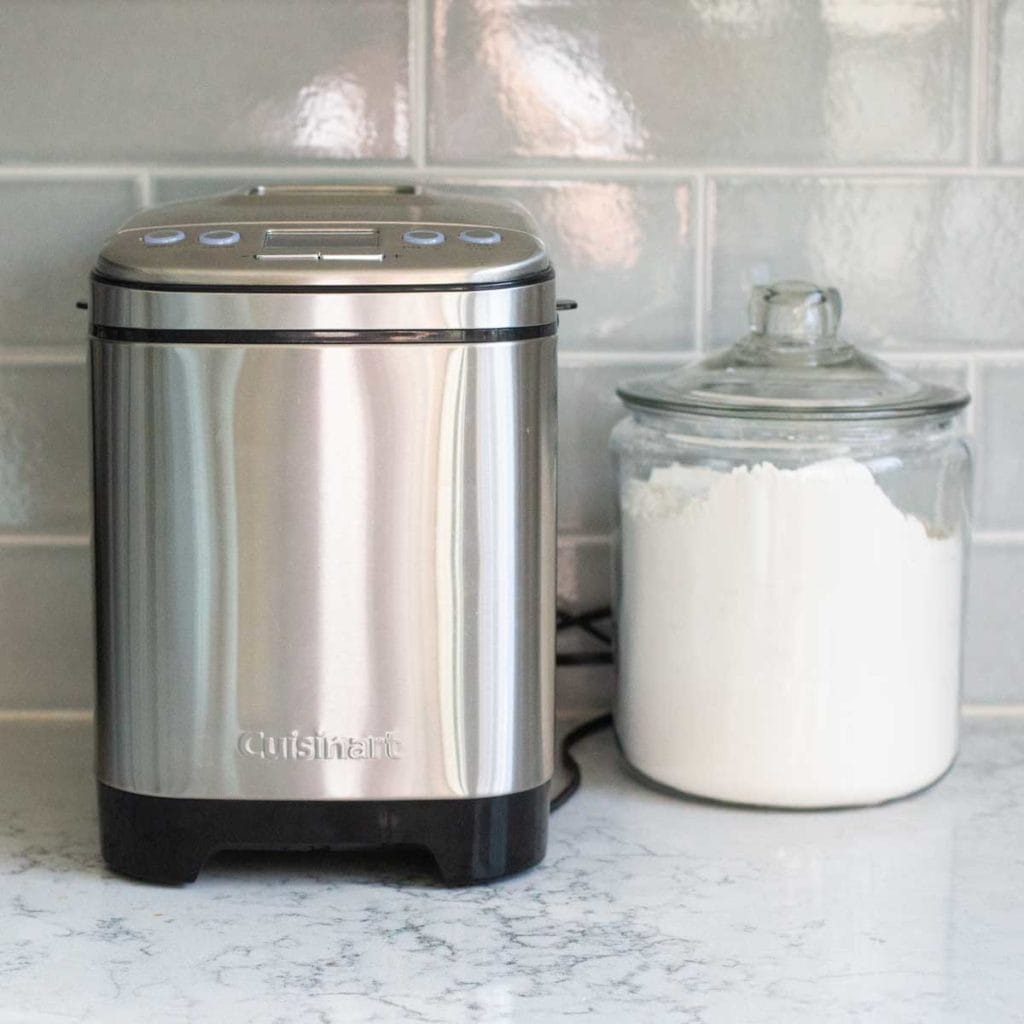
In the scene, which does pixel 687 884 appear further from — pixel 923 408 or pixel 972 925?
pixel 923 408

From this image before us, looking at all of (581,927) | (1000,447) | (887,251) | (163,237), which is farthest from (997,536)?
(163,237)

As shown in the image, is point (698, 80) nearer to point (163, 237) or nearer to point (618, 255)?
point (618, 255)

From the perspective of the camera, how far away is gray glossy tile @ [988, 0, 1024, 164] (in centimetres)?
90

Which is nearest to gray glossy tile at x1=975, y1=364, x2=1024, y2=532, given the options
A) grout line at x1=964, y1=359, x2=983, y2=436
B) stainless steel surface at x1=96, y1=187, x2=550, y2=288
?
grout line at x1=964, y1=359, x2=983, y2=436

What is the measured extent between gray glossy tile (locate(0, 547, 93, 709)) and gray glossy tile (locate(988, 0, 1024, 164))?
588 mm

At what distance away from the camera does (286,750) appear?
→ 0.67 metres

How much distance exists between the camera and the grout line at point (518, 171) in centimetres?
89

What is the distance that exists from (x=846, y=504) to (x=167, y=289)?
0.33 metres

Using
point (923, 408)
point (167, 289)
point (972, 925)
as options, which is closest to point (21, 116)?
point (167, 289)

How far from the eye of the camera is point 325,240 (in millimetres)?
676

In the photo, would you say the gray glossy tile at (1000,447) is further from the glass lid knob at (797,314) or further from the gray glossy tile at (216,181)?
the gray glossy tile at (216,181)

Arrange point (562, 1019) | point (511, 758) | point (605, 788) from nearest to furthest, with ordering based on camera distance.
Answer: point (562, 1019)
point (511, 758)
point (605, 788)

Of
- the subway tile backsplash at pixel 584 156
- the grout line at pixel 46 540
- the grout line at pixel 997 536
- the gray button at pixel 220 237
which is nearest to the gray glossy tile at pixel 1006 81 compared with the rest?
the subway tile backsplash at pixel 584 156

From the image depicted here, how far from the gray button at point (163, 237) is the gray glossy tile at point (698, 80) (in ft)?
0.83
